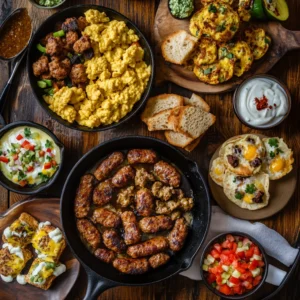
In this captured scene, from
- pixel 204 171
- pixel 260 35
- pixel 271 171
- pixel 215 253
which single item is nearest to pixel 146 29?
pixel 260 35

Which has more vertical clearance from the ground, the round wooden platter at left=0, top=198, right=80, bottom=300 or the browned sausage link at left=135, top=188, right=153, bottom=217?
the browned sausage link at left=135, top=188, right=153, bottom=217

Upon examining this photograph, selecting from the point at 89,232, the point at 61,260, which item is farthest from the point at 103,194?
the point at 61,260

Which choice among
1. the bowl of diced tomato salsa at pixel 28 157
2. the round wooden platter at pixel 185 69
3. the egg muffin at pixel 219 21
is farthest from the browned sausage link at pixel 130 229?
the egg muffin at pixel 219 21

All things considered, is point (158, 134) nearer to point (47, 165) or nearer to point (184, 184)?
point (184, 184)

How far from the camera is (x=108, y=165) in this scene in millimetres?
5449

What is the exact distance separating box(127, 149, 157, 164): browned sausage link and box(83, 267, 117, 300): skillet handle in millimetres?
1191

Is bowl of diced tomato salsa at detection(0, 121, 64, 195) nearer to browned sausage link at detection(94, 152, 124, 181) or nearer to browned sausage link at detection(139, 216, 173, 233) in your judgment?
browned sausage link at detection(94, 152, 124, 181)

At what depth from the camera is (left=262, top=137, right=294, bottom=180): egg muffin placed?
17.6 feet

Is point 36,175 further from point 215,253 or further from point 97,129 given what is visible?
point 215,253

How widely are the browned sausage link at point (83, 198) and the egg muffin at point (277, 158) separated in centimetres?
178

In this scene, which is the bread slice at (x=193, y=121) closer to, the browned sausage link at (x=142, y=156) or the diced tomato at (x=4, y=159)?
the browned sausage link at (x=142, y=156)

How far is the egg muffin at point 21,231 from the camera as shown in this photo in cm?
539

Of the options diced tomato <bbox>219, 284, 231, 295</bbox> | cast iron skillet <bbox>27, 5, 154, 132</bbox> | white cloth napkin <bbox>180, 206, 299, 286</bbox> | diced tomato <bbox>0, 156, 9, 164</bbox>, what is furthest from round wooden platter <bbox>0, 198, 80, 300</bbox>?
diced tomato <bbox>219, 284, 231, 295</bbox>

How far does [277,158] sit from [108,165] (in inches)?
66.7
